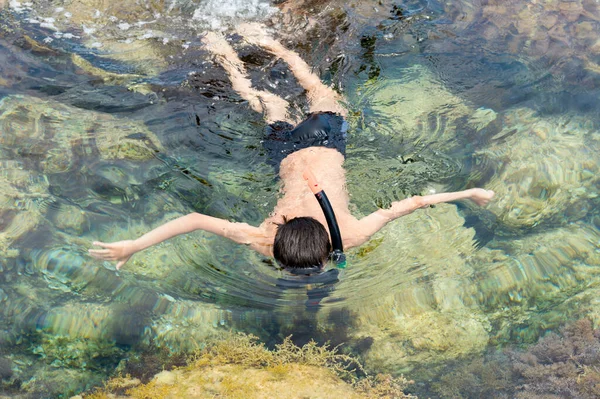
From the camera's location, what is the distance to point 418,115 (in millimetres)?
5355

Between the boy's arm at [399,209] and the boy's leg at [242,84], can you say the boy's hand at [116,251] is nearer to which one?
the boy's arm at [399,209]

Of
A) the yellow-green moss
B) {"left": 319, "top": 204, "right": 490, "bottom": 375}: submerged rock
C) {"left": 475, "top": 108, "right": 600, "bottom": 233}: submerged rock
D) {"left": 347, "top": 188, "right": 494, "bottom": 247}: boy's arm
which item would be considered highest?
{"left": 475, "top": 108, "right": 600, "bottom": 233}: submerged rock

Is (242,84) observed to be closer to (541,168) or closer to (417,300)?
(417,300)

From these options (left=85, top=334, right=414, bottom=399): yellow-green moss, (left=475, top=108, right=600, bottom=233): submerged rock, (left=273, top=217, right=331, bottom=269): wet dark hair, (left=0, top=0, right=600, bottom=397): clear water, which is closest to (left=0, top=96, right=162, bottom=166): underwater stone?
(left=0, top=0, right=600, bottom=397): clear water

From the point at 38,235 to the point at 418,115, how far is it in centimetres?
356

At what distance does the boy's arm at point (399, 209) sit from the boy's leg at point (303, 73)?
108 cm

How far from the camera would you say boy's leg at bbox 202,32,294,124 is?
4.83m

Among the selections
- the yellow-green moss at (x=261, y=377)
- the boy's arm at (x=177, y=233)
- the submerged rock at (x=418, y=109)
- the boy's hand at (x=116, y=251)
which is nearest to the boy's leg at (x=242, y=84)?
the submerged rock at (x=418, y=109)

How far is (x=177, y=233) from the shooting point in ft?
12.5

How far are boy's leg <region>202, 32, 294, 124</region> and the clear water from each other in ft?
0.33

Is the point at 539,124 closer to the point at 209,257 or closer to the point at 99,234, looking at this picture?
the point at 209,257

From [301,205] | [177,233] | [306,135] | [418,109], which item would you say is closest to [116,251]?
[177,233]

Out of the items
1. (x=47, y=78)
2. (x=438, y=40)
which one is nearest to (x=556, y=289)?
(x=438, y=40)

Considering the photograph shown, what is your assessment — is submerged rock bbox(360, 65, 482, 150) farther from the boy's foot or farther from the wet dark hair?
the wet dark hair
